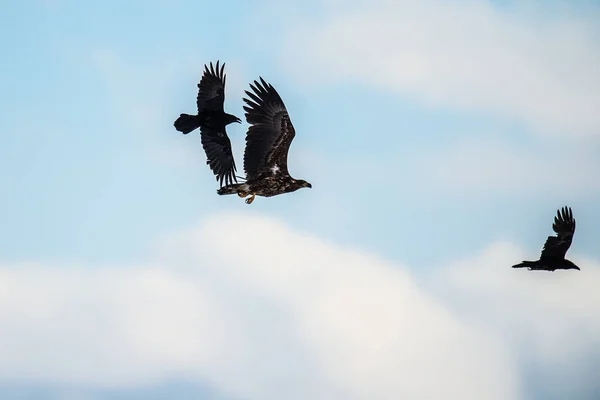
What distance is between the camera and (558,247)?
3431cm

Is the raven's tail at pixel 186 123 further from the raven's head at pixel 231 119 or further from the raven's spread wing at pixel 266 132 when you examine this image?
the raven's spread wing at pixel 266 132

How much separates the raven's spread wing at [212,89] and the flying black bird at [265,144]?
584 centimetres

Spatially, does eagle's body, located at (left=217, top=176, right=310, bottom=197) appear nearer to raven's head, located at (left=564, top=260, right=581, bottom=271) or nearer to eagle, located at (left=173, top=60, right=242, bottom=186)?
eagle, located at (left=173, top=60, right=242, bottom=186)

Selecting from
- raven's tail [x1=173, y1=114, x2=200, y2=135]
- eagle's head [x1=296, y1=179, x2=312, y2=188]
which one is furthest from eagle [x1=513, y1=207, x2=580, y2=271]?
raven's tail [x1=173, y1=114, x2=200, y2=135]

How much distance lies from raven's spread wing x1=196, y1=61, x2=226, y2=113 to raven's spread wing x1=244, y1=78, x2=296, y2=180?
588 centimetres

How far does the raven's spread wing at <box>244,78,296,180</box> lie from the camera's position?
29.6m

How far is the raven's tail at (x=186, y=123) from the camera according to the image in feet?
113

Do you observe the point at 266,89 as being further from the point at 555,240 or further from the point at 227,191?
the point at 555,240

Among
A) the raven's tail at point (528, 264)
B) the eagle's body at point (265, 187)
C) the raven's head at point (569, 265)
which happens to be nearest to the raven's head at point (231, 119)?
the eagle's body at point (265, 187)

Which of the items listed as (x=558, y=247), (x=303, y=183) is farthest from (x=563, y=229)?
(x=303, y=183)

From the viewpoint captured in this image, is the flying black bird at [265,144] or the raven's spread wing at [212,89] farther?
the raven's spread wing at [212,89]

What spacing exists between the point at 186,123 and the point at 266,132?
5388mm

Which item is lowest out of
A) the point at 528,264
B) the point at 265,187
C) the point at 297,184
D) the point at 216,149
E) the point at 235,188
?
the point at 528,264

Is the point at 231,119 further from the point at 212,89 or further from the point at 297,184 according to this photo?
the point at 297,184
